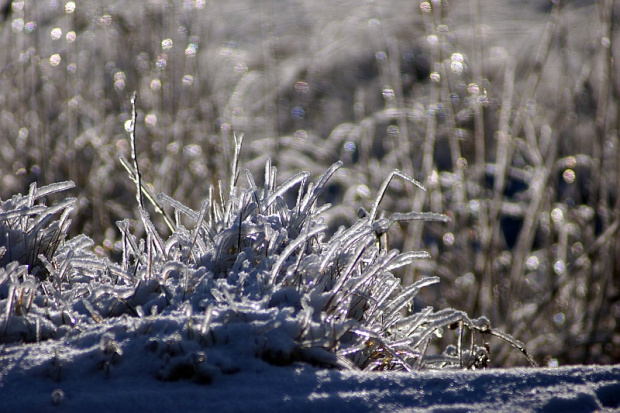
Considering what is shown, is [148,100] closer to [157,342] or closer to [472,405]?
[157,342]

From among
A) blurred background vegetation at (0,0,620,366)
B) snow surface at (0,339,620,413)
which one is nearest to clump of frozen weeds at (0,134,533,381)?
snow surface at (0,339,620,413)

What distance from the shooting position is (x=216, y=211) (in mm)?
1704

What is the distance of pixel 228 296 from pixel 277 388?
0.23 m

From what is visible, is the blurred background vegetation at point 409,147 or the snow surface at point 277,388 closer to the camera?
the snow surface at point 277,388

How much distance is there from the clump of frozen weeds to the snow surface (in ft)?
0.09

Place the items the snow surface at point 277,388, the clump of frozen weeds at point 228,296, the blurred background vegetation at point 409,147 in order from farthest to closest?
the blurred background vegetation at point 409,147, the clump of frozen weeds at point 228,296, the snow surface at point 277,388

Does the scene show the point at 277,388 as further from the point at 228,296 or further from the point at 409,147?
the point at 409,147

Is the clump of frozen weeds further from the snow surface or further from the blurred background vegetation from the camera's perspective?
the blurred background vegetation

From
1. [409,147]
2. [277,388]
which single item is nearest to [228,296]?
[277,388]

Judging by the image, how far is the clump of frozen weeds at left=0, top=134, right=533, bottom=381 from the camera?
130 cm

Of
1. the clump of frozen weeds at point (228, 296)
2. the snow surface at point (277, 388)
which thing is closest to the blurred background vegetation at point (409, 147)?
the clump of frozen weeds at point (228, 296)

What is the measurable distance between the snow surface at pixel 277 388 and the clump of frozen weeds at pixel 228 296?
27 millimetres

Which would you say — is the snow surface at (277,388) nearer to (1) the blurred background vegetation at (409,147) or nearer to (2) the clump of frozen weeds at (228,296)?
(2) the clump of frozen weeds at (228,296)

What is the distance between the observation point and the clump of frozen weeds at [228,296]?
1.30m
